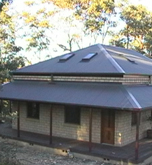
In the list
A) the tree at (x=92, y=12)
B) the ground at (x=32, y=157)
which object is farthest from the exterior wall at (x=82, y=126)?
the tree at (x=92, y=12)

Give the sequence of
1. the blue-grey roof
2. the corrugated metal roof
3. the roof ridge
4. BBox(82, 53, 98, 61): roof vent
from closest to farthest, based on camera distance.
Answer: the corrugated metal roof → the roof ridge → the blue-grey roof → BBox(82, 53, 98, 61): roof vent

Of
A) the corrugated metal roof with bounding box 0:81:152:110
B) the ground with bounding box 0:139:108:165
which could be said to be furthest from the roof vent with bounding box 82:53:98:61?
the ground with bounding box 0:139:108:165

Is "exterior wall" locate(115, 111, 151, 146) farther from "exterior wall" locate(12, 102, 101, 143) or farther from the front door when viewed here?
"exterior wall" locate(12, 102, 101, 143)

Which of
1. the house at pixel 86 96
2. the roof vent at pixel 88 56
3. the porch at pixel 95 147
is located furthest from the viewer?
the roof vent at pixel 88 56

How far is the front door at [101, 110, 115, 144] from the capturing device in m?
12.9

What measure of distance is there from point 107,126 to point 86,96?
1884 mm

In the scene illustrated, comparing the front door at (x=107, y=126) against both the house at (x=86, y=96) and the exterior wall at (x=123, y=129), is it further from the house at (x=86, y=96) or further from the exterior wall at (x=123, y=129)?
the exterior wall at (x=123, y=129)

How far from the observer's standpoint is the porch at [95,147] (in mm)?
11063

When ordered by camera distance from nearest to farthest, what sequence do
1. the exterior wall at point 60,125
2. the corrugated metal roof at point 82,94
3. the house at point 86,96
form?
the corrugated metal roof at point 82,94, the house at point 86,96, the exterior wall at point 60,125

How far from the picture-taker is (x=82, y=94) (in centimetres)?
1279

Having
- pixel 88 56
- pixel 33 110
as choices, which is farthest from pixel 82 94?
pixel 33 110

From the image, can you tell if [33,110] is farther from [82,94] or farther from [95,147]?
[95,147]

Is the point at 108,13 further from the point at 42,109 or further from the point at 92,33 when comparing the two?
the point at 42,109

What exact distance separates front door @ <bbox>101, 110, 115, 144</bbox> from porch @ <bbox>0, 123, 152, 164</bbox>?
1.40 ft
